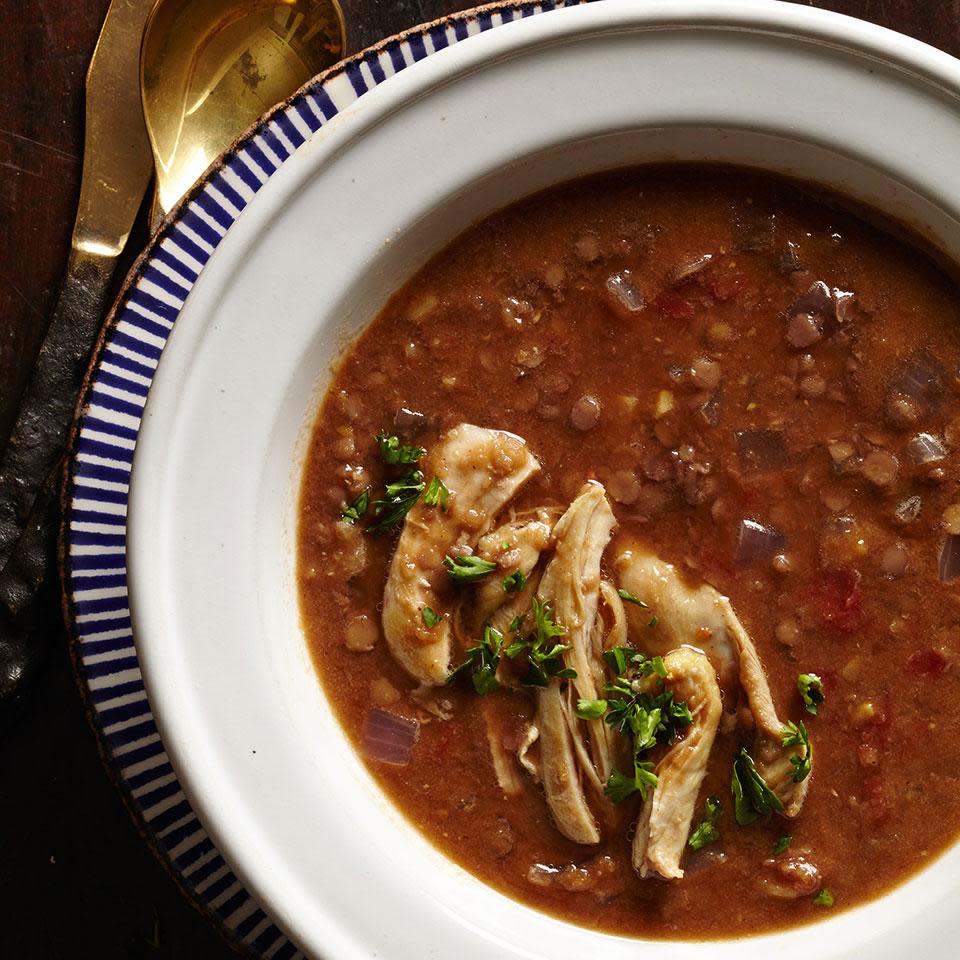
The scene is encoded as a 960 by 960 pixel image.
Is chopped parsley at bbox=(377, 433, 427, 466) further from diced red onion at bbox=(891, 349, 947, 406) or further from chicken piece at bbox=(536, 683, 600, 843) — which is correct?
diced red onion at bbox=(891, 349, 947, 406)

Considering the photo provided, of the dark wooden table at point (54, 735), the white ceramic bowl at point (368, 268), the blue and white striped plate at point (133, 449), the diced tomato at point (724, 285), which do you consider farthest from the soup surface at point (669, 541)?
the dark wooden table at point (54, 735)

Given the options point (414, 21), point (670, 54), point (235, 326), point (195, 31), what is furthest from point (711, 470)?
point (195, 31)

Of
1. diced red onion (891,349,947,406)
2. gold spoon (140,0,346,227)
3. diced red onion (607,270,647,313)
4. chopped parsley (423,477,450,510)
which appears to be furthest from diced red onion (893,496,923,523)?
gold spoon (140,0,346,227)

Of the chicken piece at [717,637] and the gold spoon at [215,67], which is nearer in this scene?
the chicken piece at [717,637]

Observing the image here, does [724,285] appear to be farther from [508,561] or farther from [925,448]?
[508,561]

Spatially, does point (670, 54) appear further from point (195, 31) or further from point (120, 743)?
point (120, 743)

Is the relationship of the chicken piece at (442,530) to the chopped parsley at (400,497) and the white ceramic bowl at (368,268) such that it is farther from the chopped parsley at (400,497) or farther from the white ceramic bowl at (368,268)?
the white ceramic bowl at (368,268)

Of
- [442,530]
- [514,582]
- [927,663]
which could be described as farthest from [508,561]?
[927,663]
